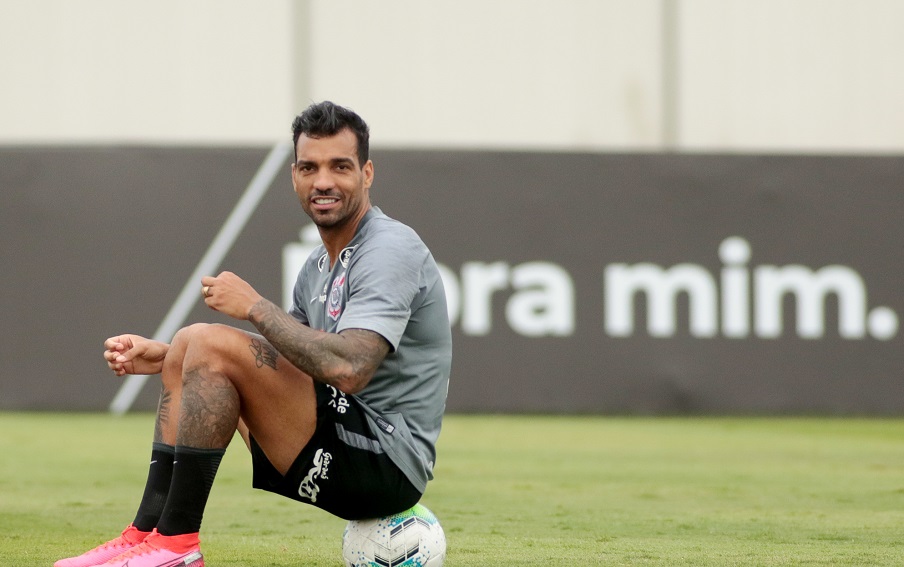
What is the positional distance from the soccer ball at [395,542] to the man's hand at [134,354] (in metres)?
0.86

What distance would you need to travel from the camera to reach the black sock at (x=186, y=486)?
148 inches

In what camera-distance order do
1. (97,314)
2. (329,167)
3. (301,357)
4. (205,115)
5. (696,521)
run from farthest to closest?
(205,115)
(97,314)
(696,521)
(329,167)
(301,357)

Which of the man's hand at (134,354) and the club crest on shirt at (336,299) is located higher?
the club crest on shirt at (336,299)

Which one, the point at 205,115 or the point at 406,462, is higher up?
the point at 205,115

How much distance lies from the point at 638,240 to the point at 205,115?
4627mm

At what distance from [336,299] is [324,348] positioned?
0.36 metres

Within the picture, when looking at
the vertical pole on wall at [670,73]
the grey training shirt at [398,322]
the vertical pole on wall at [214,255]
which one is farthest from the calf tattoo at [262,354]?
the vertical pole on wall at [670,73]

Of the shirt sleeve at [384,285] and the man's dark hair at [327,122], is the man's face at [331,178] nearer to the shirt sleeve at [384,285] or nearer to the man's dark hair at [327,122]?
the man's dark hair at [327,122]

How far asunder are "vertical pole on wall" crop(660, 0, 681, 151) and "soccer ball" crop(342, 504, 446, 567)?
997 centimetres

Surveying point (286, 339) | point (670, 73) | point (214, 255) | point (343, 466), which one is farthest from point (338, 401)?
point (670, 73)

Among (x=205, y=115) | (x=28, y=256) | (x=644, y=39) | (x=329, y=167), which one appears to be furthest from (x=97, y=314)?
(x=329, y=167)

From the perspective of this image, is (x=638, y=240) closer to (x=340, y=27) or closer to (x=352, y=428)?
(x=340, y=27)

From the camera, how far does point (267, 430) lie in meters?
3.80

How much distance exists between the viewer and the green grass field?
15.5 feet
